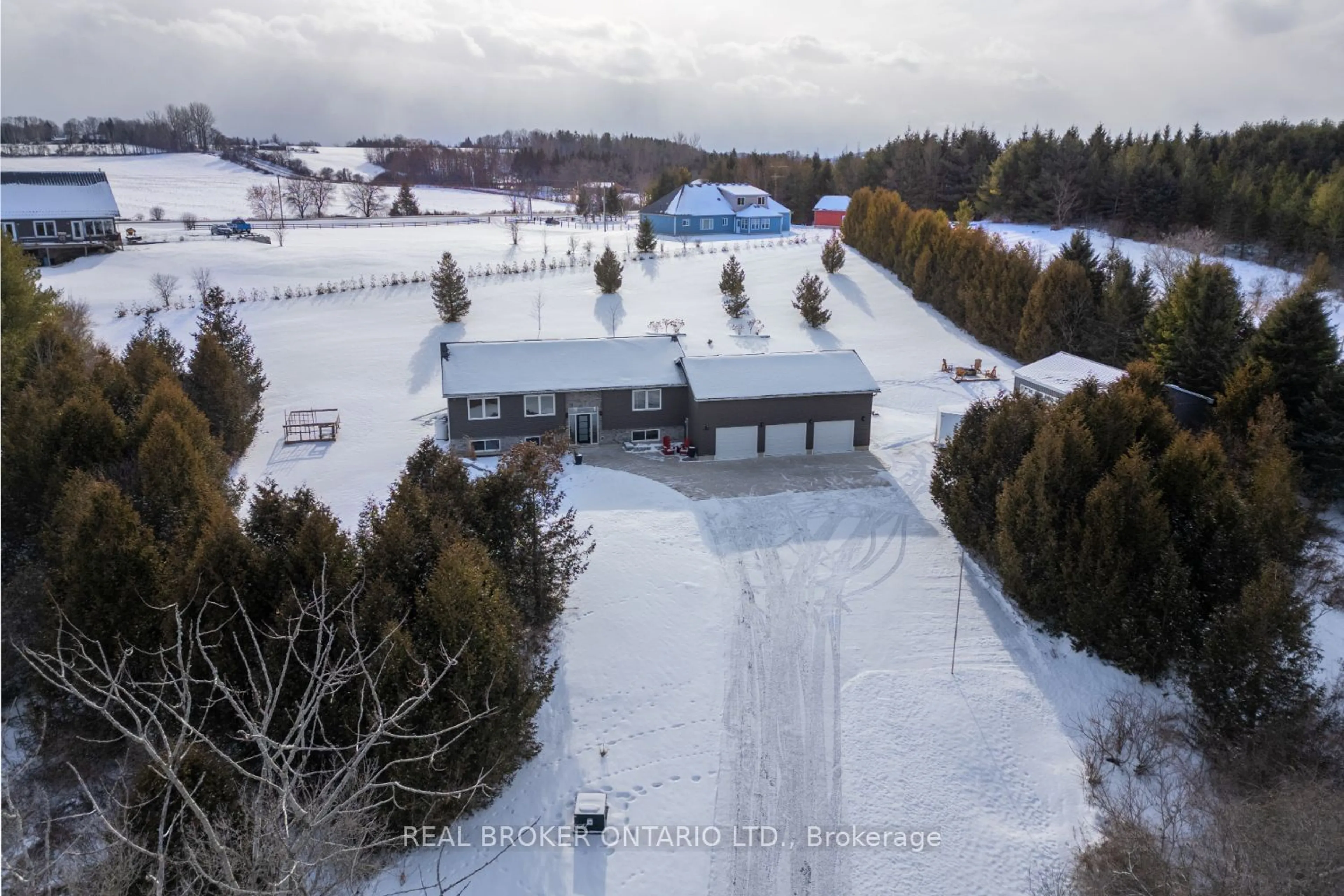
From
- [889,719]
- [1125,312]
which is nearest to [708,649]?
[889,719]

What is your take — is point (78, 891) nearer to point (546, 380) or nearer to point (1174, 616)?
point (1174, 616)

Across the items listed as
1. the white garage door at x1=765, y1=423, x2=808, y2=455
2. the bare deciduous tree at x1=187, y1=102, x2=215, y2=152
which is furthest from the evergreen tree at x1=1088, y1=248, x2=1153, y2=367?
the bare deciduous tree at x1=187, y1=102, x2=215, y2=152

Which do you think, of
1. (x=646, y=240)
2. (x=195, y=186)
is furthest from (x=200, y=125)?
(x=646, y=240)

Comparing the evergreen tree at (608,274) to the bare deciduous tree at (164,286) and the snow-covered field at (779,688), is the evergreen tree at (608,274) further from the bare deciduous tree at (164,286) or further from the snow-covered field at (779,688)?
the bare deciduous tree at (164,286)

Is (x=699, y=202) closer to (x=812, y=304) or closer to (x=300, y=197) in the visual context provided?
(x=812, y=304)

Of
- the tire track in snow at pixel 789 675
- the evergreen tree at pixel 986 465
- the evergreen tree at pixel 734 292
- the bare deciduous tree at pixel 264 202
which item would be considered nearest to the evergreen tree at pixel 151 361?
the tire track in snow at pixel 789 675
